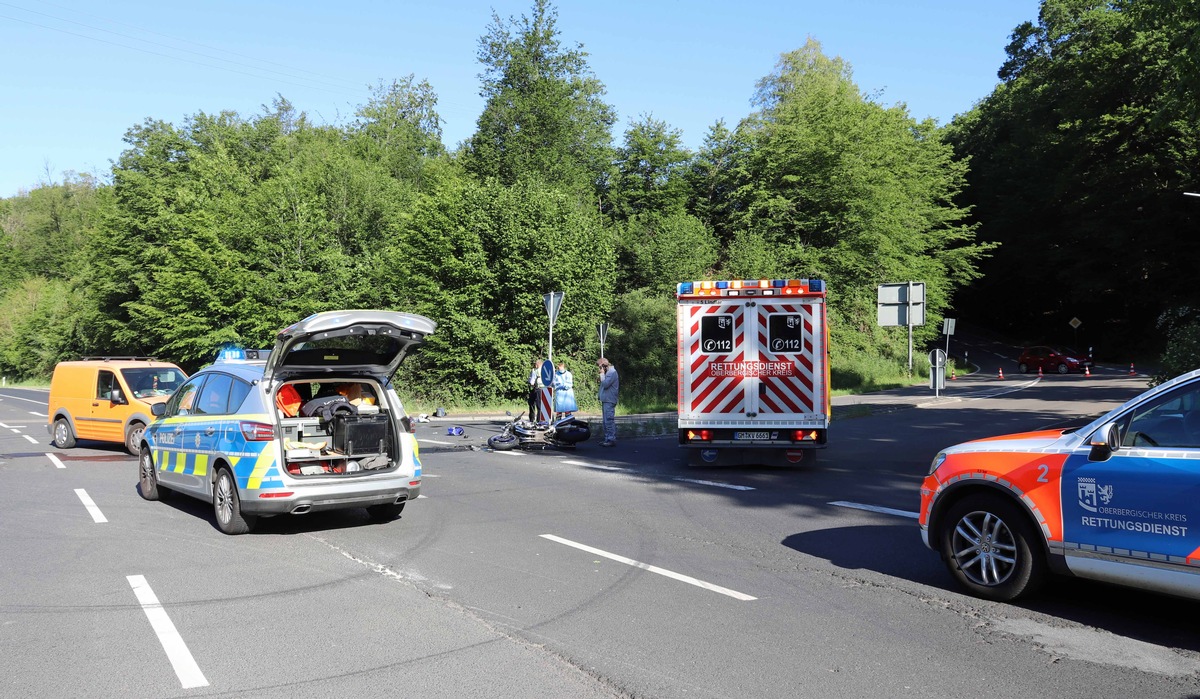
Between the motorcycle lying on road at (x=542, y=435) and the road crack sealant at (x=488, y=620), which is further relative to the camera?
the motorcycle lying on road at (x=542, y=435)

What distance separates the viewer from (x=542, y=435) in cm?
1756

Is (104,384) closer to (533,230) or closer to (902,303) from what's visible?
(533,230)

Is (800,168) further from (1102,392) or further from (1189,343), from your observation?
(1189,343)

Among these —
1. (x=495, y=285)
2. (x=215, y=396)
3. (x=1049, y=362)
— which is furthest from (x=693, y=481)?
(x=1049, y=362)

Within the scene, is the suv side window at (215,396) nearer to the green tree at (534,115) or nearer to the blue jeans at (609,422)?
the blue jeans at (609,422)

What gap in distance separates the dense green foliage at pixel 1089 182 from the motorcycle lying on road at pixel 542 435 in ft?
101

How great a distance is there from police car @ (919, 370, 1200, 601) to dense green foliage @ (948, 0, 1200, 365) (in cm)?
3615

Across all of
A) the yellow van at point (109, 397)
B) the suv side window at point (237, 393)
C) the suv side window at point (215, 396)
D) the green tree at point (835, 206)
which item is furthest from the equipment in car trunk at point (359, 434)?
the green tree at point (835, 206)

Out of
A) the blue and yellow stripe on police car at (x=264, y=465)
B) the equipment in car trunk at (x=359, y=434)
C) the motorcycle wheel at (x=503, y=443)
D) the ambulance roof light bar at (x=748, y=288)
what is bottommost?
the motorcycle wheel at (x=503, y=443)

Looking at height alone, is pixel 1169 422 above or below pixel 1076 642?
above

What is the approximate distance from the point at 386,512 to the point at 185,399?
2.96m

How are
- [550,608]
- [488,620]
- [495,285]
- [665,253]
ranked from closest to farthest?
1. [488,620]
2. [550,608]
3. [495,285]
4. [665,253]

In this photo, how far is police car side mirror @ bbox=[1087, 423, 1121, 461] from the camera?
5.54 meters

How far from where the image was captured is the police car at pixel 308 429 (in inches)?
334
